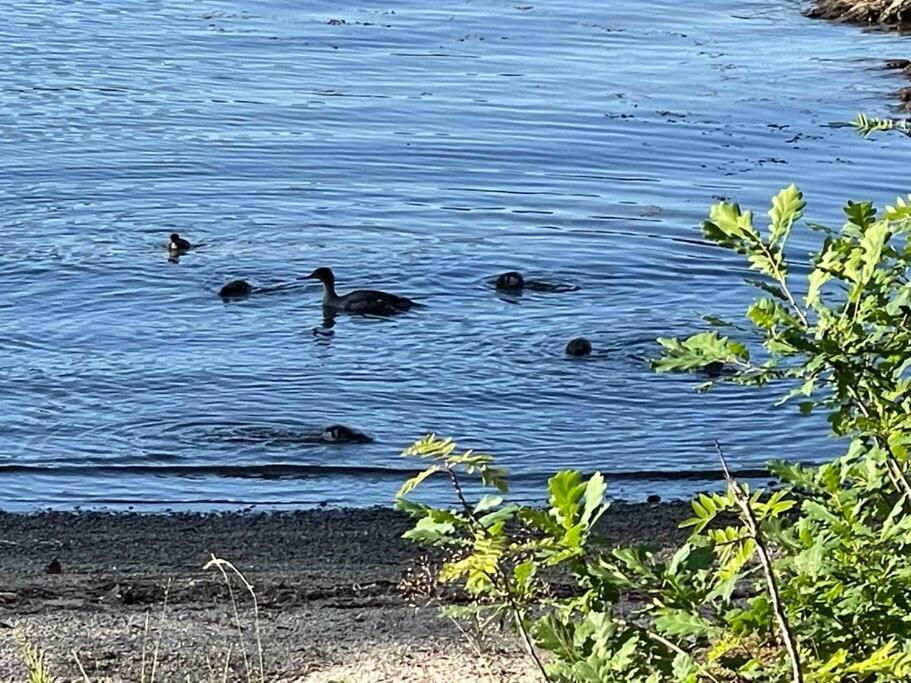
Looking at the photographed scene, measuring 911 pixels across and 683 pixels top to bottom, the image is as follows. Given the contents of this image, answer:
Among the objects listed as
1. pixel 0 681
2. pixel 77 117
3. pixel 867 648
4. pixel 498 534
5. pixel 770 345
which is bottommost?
pixel 77 117

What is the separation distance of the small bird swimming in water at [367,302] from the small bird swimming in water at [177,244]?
214 cm

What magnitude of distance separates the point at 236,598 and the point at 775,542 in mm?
4404

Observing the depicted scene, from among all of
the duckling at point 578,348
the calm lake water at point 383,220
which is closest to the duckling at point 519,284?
the calm lake water at point 383,220

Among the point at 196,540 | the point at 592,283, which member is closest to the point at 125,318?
the point at 592,283

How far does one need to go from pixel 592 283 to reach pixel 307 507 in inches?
259

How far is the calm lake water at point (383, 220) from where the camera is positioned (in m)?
13.3

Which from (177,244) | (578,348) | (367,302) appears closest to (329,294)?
(367,302)

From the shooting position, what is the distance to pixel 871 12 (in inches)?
1390

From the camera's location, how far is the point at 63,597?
8758 mm

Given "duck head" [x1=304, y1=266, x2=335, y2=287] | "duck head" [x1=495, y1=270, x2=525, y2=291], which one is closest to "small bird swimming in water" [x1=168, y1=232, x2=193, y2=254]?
"duck head" [x1=304, y1=266, x2=335, y2=287]

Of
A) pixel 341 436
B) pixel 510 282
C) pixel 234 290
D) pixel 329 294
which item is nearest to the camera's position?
pixel 341 436

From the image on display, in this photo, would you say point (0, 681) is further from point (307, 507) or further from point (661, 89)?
point (661, 89)

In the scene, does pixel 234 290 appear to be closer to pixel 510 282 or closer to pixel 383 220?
pixel 510 282

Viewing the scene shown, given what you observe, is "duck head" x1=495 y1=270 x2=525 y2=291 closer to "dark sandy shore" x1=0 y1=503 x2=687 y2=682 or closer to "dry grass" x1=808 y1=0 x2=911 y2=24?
"dark sandy shore" x1=0 y1=503 x2=687 y2=682
